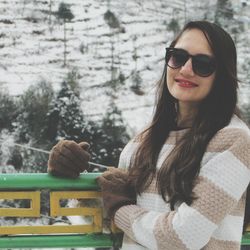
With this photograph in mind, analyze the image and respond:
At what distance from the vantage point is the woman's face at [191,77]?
885mm

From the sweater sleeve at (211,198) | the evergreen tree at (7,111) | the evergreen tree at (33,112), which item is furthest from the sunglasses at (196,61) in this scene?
the evergreen tree at (7,111)

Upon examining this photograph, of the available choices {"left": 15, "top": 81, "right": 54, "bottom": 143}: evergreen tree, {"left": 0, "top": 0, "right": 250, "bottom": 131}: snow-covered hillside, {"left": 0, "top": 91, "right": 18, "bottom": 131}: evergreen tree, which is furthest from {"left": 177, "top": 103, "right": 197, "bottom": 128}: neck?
{"left": 0, "top": 0, "right": 250, "bottom": 131}: snow-covered hillside

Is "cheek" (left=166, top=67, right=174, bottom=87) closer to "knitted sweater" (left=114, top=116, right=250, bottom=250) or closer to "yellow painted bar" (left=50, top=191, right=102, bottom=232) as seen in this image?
"knitted sweater" (left=114, top=116, right=250, bottom=250)

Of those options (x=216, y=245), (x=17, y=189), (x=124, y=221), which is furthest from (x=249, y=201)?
(x=17, y=189)

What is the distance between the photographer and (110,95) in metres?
12.7

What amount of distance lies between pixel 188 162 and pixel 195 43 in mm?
204

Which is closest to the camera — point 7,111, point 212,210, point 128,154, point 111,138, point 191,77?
point 212,210

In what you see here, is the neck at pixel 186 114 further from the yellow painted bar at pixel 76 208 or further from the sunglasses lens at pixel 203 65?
the yellow painted bar at pixel 76 208

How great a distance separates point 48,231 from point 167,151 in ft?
0.97

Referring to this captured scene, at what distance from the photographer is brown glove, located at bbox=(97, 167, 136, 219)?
92 centimetres

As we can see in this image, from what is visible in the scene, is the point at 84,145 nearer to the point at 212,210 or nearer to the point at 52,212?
the point at 52,212

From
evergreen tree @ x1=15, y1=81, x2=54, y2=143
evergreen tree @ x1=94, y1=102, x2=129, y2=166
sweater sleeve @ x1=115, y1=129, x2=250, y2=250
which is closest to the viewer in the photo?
sweater sleeve @ x1=115, y1=129, x2=250, y2=250

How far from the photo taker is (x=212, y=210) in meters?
0.79

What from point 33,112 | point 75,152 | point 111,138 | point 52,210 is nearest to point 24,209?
point 52,210
